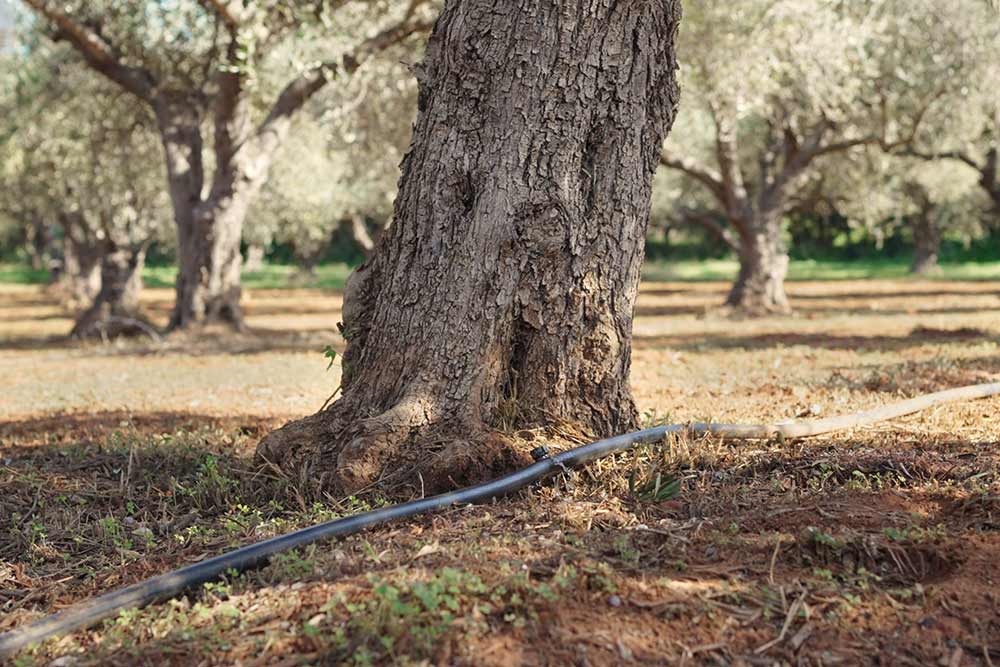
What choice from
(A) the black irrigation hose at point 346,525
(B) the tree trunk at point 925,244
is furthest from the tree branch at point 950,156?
(A) the black irrigation hose at point 346,525

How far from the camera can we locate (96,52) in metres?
14.1

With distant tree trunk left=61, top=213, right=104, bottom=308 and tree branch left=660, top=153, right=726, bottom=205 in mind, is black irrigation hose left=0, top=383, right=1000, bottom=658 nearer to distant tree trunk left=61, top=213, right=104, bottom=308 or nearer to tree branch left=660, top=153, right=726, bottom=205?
tree branch left=660, top=153, right=726, bottom=205

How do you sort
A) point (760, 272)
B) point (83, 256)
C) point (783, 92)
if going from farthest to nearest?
point (83, 256)
point (760, 272)
point (783, 92)

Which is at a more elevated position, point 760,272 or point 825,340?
point 760,272

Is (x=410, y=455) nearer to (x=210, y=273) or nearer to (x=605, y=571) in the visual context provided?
(x=605, y=571)

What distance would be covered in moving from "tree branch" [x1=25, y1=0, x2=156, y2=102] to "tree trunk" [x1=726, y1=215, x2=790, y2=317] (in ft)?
36.1

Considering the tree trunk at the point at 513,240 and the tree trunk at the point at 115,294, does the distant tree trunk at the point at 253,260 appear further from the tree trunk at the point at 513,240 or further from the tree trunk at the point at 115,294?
the tree trunk at the point at 513,240

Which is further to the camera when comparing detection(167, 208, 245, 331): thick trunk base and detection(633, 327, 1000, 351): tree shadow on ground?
detection(167, 208, 245, 331): thick trunk base

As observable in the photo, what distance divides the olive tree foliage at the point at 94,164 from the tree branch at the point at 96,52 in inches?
80.3

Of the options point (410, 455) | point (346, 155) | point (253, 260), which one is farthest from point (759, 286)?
point (253, 260)

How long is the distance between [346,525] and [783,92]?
606 inches

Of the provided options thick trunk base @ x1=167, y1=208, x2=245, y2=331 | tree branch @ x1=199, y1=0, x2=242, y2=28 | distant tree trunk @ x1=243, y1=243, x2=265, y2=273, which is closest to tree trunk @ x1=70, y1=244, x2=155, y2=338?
thick trunk base @ x1=167, y1=208, x2=245, y2=331

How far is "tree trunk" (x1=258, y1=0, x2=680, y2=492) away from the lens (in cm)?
436

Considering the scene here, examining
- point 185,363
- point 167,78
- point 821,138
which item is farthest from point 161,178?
point 821,138
